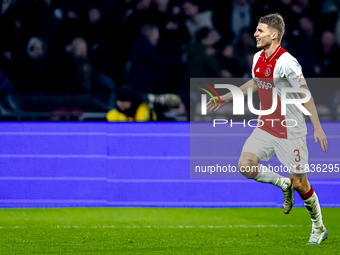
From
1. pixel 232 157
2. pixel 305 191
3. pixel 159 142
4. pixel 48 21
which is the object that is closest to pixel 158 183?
pixel 159 142

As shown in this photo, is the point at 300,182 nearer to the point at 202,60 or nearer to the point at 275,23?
the point at 275,23

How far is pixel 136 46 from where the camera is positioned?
21.5 ft

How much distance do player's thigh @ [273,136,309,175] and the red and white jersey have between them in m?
0.05

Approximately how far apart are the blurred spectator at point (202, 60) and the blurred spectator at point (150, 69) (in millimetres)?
172

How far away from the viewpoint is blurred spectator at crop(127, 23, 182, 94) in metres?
6.46

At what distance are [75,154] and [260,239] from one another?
2.26m

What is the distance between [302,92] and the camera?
3764 mm

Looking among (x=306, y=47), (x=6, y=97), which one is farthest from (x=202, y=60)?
(x=6, y=97)

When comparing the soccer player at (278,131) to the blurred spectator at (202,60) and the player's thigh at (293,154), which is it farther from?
the blurred spectator at (202,60)

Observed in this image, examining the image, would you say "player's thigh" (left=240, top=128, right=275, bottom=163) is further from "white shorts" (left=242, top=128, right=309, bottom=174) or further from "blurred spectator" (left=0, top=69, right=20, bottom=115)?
"blurred spectator" (left=0, top=69, right=20, bottom=115)

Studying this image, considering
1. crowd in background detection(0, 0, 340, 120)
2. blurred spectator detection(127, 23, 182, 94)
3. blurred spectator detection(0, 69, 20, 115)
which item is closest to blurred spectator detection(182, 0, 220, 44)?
crowd in background detection(0, 0, 340, 120)

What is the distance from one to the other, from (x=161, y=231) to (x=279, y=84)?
162 centimetres

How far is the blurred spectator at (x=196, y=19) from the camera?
6.65 m

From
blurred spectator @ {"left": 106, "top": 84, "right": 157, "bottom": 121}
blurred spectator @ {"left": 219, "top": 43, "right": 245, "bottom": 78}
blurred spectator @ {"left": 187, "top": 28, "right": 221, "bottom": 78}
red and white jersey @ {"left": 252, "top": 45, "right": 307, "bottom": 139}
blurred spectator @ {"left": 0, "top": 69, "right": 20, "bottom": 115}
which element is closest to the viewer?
red and white jersey @ {"left": 252, "top": 45, "right": 307, "bottom": 139}
